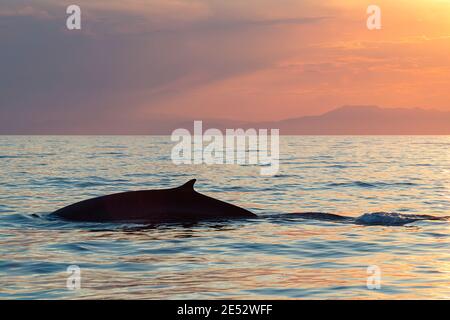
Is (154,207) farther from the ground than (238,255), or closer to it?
farther from the ground

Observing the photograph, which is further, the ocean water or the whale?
the whale

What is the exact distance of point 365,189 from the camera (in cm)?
2922

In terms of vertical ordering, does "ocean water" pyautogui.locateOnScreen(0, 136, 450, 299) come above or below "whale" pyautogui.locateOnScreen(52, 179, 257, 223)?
below

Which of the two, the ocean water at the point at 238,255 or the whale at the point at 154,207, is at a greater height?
the whale at the point at 154,207

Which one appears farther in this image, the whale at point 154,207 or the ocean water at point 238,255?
the whale at point 154,207

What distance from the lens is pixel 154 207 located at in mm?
15859

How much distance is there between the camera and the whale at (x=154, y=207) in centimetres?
1573

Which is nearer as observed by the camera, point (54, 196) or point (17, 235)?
point (17, 235)

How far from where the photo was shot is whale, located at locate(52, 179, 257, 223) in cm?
1573

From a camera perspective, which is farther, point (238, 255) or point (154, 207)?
point (154, 207)

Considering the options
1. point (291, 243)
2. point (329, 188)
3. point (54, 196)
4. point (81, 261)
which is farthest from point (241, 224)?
point (329, 188)

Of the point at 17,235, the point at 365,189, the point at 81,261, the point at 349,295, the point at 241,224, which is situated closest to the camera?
the point at 349,295

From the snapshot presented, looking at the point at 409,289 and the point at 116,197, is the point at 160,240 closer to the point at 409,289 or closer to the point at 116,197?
the point at 116,197
